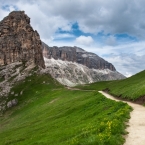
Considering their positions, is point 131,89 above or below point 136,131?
above

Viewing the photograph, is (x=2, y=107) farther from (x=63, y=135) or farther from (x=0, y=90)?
(x=63, y=135)

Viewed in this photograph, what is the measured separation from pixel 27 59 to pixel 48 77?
4158cm

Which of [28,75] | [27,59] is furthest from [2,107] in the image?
[27,59]

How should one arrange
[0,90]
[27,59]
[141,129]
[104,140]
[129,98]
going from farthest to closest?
[27,59] → [0,90] → [129,98] → [141,129] → [104,140]

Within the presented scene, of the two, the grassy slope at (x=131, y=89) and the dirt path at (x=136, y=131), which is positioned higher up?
the grassy slope at (x=131, y=89)

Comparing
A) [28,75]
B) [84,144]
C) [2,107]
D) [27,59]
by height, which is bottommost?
[2,107]

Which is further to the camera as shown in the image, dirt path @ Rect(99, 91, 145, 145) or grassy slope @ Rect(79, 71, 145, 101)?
grassy slope @ Rect(79, 71, 145, 101)

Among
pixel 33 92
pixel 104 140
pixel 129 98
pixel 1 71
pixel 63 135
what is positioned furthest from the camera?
pixel 1 71

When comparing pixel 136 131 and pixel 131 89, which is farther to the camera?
pixel 131 89

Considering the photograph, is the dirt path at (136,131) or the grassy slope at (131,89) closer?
the dirt path at (136,131)

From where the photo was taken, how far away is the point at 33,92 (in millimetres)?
131500

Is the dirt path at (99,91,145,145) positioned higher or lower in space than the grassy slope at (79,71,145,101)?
lower

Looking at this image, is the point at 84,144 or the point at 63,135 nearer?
the point at 84,144

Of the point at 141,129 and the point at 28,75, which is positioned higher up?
the point at 28,75
